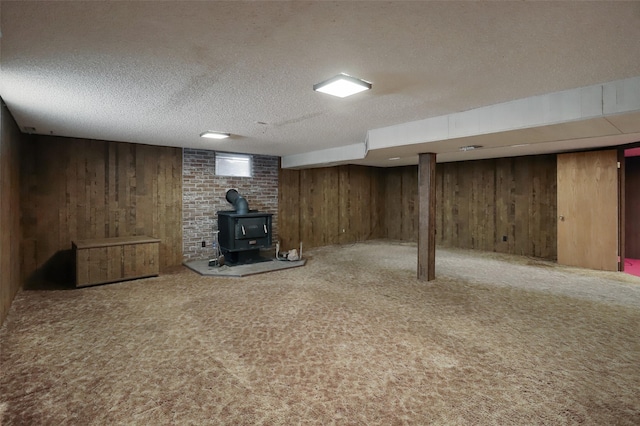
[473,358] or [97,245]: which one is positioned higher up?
[97,245]

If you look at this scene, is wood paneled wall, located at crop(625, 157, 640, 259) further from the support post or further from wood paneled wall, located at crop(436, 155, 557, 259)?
the support post

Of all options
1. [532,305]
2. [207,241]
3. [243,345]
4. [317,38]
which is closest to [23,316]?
[243,345]


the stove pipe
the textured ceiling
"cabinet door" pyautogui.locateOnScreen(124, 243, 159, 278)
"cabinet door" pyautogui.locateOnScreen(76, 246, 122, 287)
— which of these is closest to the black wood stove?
the stove pipe

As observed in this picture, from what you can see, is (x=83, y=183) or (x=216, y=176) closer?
(x=83, y=183)

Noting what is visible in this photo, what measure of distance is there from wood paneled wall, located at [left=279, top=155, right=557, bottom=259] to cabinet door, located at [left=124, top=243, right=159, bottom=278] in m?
3.23

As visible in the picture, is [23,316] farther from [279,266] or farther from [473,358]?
[473,358]

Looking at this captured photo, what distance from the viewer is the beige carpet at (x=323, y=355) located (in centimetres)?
200

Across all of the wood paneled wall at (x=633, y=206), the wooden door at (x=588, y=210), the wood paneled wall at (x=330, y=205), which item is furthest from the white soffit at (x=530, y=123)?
the wood paneled wall at (x=330, y=205)

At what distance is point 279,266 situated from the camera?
602cm

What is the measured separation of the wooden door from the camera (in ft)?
18.6

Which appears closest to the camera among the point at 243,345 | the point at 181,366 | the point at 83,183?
the point at 181,366

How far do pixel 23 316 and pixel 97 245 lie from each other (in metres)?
1.38

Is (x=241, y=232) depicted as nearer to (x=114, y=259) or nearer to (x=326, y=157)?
(x=114, y=259)

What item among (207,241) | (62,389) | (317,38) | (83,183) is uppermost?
(317,38)
